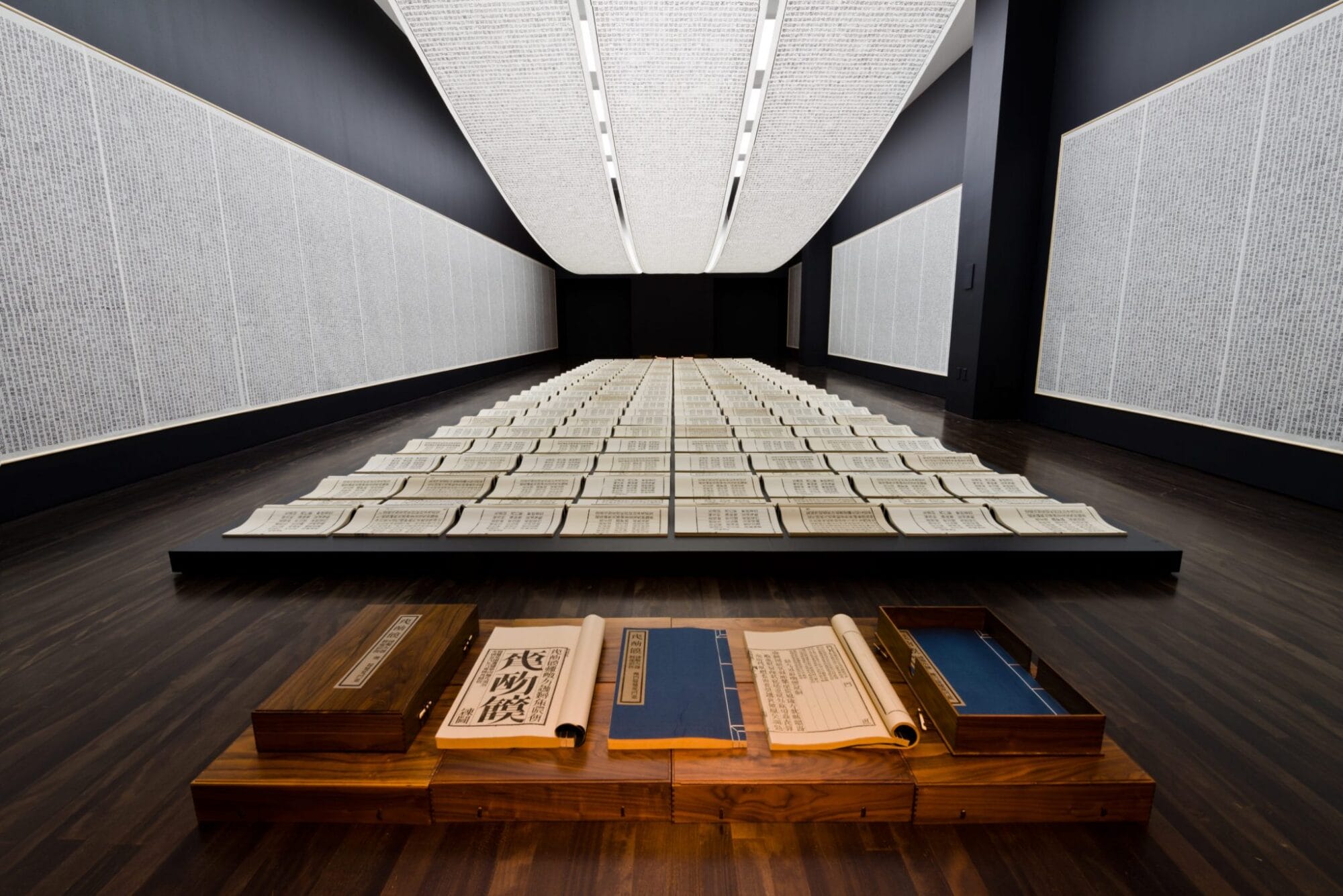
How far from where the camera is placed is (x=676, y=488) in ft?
9.79

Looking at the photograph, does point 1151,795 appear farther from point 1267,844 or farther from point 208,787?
point 208,787

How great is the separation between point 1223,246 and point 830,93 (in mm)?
3192

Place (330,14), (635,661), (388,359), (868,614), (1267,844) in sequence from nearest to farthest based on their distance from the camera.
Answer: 1. (1267,844)
2. (635,661)
3. (868,614)
4. (330,14)
5. (388,359)

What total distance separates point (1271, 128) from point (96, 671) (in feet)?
19.3

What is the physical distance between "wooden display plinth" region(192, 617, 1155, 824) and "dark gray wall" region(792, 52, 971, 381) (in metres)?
7.22

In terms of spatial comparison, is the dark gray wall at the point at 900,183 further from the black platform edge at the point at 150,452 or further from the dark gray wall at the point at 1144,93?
the black platform edge at the point at 150,452

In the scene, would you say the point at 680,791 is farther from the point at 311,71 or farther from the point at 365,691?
the point at 311,71

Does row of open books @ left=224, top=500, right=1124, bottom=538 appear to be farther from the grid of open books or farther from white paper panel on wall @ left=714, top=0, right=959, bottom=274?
white paper panel on wall @ left=714, top=0, right=959, bottom=274

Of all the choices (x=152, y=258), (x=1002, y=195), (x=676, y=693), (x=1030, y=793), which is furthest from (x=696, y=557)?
(x=1002, y=195)

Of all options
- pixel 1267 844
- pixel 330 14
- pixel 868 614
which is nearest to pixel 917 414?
pixel 868 614

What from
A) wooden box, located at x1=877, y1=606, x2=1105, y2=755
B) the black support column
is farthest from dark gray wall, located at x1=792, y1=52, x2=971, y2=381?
wooden box, located at x1=877, y1=606, x2=1105, y2=755

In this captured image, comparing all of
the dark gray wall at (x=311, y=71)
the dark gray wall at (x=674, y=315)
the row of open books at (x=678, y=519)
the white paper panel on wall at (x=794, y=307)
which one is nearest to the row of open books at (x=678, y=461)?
the row of open books at (x=678, y=519)

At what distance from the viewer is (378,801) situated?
1.12 m

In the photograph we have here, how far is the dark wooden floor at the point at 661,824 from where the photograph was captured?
40.7 inches
